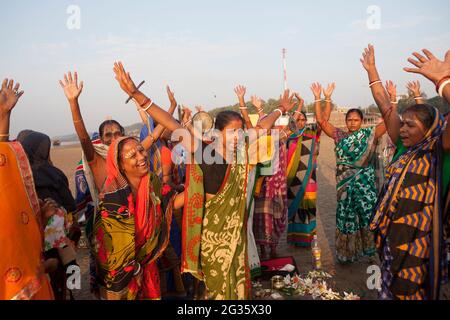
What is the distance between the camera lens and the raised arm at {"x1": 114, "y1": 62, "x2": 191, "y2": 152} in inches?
126

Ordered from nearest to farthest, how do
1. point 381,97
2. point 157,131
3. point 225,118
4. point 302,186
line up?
1. point 381,97
2. point 225,118
3. point 157,131
4. point 302,186

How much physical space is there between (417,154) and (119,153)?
98.3 inches

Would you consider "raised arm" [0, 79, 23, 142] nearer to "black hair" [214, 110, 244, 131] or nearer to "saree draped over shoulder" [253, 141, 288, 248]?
"black hair" [214, 110, 244, 131]

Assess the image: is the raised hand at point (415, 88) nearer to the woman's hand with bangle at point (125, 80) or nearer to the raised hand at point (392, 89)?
the raised hand at point (392, 89)

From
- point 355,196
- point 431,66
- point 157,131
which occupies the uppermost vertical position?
point 431,66

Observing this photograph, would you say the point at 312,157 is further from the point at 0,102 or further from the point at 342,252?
the point at 0,102

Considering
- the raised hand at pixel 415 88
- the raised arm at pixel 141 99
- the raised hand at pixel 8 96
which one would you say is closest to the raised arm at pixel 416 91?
Answer: the raised hand at pixel 415 88

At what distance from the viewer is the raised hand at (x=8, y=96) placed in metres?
2.70

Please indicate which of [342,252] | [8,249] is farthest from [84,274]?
[342,252]

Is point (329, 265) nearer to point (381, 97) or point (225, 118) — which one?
point (381, 97)

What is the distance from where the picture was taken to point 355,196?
5.59 meters

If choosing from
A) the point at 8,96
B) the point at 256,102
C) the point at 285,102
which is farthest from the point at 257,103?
the point at 8,96

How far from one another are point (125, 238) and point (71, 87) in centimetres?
158

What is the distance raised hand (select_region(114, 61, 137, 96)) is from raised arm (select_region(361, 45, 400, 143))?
7.08 feet
